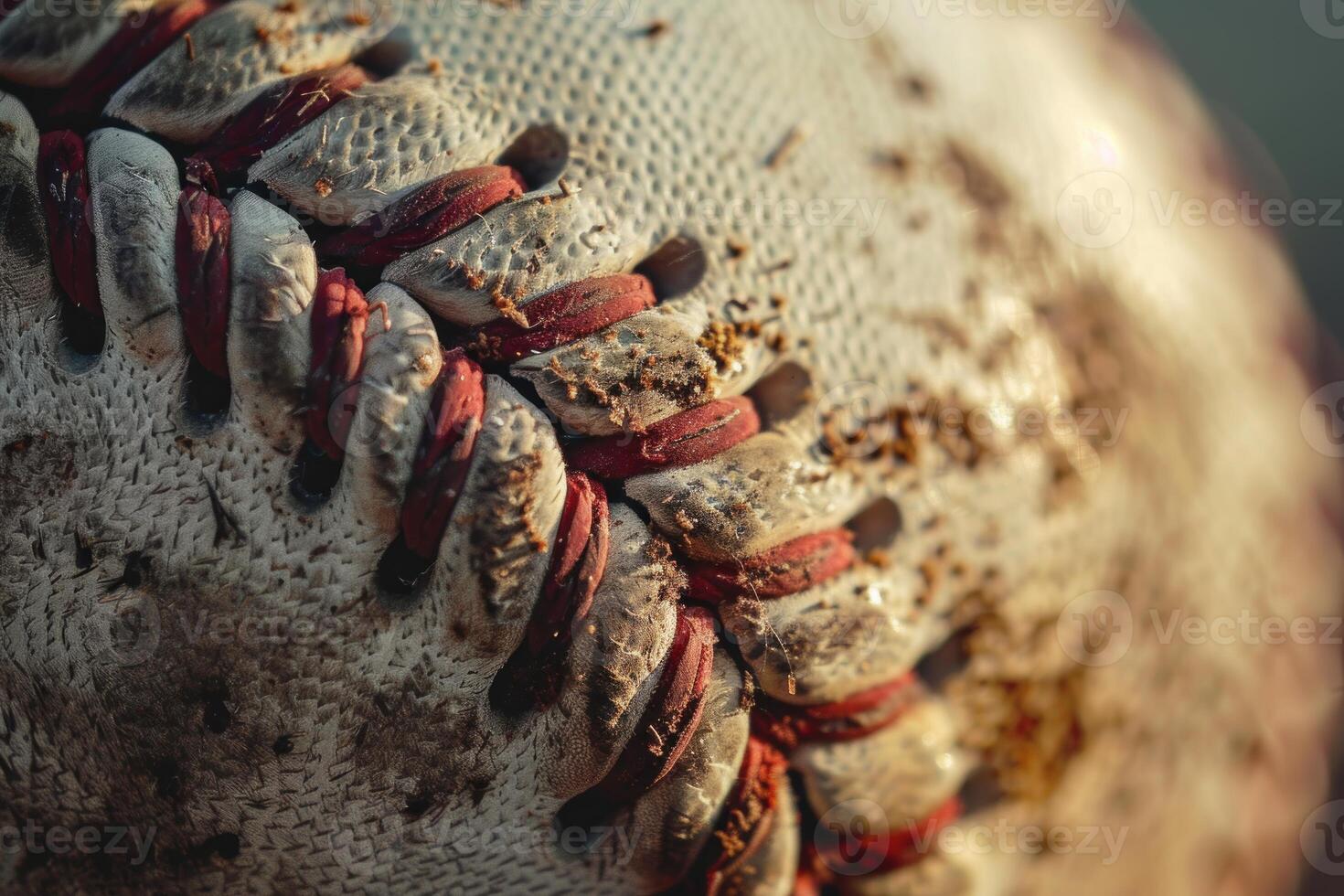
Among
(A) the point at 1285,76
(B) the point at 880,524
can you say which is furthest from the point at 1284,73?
(B) the point at 880,524

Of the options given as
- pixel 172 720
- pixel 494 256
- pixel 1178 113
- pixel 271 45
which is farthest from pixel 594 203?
pixel 1178 113

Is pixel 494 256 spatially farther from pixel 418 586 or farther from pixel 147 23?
pixel 147 23

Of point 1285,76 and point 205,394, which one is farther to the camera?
point 1285,76

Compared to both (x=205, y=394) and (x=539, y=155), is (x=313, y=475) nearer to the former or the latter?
(x=205, y=394)

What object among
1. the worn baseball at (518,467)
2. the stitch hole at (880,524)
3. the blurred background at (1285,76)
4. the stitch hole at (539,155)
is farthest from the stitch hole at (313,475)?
the blurred background at (1285,76)

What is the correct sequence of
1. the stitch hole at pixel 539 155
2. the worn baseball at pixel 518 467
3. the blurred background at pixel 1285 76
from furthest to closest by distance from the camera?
the blurred background at pixel 1285 76
the stitch hole at pixel 539 155
the worn baseball at pixel 518 467

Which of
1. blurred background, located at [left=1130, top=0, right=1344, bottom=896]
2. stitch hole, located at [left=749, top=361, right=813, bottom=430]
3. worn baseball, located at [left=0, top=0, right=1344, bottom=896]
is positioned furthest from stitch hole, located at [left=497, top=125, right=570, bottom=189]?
→ blurred background, located at [left=1130, top=0, right=1344, bottom=896]

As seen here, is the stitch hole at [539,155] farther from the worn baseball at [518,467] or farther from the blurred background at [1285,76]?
the blurred background at [1285,76]
